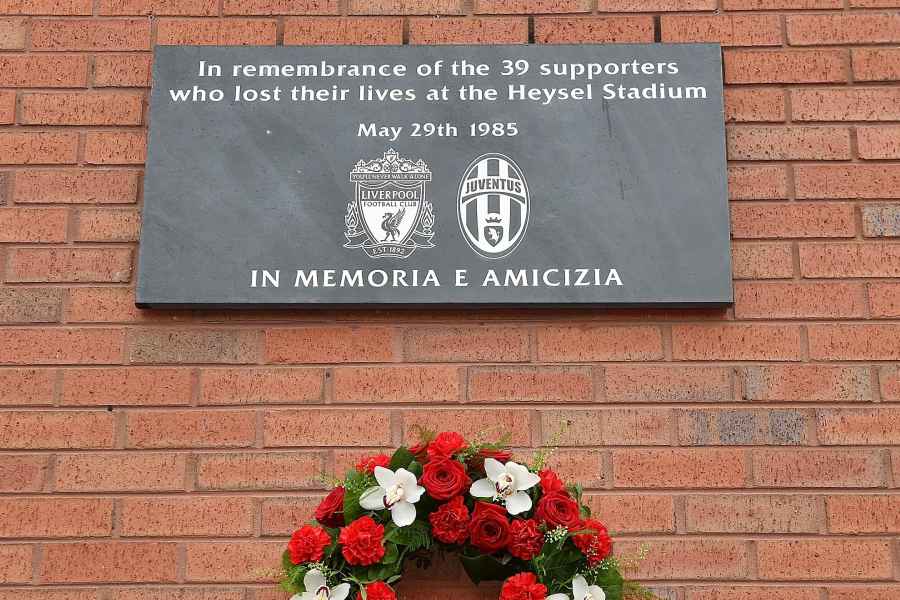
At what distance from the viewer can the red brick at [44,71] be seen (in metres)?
2.88

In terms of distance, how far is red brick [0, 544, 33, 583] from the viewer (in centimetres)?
259

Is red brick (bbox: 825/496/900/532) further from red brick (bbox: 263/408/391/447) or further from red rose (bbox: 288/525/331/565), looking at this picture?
red rose (bbox: 288/525/331/565)

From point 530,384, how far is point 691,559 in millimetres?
582

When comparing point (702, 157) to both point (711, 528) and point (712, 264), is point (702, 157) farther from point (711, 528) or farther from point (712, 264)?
point (711, 528)

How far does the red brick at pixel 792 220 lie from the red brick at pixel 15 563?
198 cm

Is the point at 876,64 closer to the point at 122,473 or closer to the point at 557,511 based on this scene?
the point at 557,511

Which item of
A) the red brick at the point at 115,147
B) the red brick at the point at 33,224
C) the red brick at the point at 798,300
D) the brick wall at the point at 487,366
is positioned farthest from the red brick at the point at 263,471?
the red brick at the point at 798,300

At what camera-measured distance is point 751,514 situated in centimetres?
A: 260

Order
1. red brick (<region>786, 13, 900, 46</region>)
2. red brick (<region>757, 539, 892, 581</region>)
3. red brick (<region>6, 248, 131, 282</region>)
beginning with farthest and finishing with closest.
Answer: red brick (<region>786, 13, 900, 46</region>) < red brick (<region>6, 248, 131, 282</region>) < red brick (<region>757, 539, 892, 581</region>)

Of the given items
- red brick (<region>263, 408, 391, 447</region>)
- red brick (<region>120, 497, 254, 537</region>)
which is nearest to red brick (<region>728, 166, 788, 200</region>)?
red brick (<region>263, 408, 391, 447</region>)

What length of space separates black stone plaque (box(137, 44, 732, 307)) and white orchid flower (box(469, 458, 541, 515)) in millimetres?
483

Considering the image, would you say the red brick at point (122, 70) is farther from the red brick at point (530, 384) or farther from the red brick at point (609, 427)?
the red brick at point (609, 427)

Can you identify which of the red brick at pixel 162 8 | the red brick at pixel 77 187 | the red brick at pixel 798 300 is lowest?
the red brick at pixel 798 300

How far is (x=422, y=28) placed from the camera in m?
2.89
